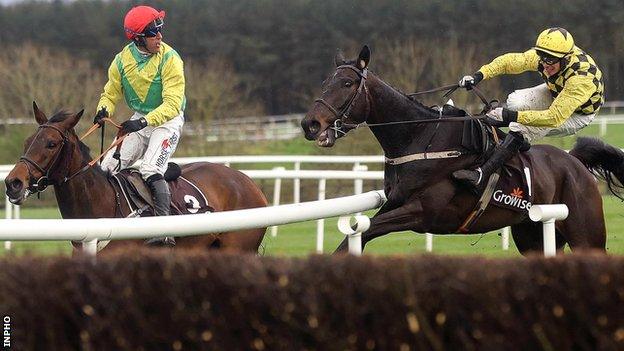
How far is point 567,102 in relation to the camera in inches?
283

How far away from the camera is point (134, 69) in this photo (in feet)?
23.7

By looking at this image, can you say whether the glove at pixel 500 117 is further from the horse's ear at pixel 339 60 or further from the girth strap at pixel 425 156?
the horse's ear at pixel 339 60

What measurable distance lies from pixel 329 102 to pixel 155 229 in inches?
87.2

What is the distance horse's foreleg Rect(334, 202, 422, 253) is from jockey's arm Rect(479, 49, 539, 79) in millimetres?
1244

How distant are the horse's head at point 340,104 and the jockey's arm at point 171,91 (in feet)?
2.78

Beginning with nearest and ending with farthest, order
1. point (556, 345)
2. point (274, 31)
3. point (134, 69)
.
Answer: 1. point (556, 345)
2. point (134, 69)
3. point (274, 31)

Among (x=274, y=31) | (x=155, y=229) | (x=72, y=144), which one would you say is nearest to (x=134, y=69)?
(x=72, y=144)

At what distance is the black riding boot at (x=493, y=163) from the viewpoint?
7082mm

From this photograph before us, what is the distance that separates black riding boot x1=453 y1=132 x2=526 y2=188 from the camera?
7.08m

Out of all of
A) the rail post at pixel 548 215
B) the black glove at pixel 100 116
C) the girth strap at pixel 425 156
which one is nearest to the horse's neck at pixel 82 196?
the black glove at pixel 100 116

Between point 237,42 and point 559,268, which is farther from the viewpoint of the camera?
point 237,42

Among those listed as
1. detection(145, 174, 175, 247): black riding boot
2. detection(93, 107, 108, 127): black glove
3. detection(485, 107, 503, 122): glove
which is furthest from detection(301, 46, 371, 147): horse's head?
detection(93, 107, 108, 127): black glove

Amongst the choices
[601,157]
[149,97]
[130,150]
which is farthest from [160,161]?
[601,157]

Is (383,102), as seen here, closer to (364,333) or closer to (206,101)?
(364,333)
